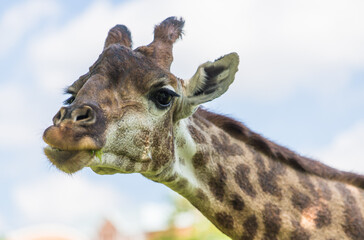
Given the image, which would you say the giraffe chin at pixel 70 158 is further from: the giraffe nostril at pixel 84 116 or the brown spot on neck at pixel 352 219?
the brown spot on neck at pixel 352 219

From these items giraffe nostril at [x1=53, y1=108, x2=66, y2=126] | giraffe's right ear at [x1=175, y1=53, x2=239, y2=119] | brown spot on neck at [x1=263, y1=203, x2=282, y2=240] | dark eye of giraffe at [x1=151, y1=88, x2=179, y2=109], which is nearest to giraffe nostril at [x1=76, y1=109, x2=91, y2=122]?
giraffe nostril at [x1=53, y1=108, x2=66, y2=126]

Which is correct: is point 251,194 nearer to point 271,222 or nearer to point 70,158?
point 271,222

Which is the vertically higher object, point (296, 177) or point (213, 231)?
point (213, 231)

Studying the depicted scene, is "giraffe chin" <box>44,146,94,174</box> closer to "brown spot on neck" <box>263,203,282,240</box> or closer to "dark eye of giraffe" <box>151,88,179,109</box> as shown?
"dark eye of giraffe" <box>151,88,179,109</box>

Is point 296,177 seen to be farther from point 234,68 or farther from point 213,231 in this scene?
point 213,231

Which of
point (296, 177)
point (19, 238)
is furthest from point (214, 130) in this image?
point (19, 238)

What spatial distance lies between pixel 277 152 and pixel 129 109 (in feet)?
7.58

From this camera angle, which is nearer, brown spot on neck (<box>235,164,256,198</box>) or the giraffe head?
the giraffe head

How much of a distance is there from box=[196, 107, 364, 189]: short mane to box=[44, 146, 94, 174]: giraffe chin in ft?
7.44

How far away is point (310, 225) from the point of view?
689 cm

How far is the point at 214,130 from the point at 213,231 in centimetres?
1787

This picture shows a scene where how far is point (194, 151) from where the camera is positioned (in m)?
6.97

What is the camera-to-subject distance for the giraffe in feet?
19.4

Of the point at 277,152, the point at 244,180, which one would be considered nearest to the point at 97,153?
the point at 244,180
